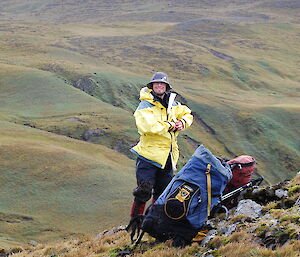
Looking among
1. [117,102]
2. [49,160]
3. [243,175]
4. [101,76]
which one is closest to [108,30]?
[101,76]

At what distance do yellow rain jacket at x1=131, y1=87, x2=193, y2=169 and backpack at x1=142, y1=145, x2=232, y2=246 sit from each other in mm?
1145

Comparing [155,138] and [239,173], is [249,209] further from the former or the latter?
[155,138]

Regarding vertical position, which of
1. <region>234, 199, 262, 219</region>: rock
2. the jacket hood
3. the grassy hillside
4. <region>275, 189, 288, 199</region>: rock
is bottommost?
the grassy hillside

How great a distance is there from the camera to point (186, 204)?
932 centimetres

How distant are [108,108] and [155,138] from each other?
5936cm

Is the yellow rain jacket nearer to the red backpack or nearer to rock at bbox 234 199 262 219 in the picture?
the red backpack

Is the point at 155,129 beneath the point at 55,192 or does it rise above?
above

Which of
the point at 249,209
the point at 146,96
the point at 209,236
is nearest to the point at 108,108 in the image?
the point at 146,96

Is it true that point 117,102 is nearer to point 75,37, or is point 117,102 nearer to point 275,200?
point 275,200

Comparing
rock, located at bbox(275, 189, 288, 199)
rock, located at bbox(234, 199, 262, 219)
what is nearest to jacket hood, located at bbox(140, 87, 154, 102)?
rock, located at bbox(234, 199, 262, 219)

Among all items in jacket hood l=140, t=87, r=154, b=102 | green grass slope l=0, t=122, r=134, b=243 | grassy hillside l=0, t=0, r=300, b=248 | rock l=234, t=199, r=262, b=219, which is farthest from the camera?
grassy hillside l=0, t=0, r=300, b=248

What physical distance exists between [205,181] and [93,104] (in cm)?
6207

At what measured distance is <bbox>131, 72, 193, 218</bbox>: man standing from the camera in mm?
10641

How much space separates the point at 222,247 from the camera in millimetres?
8773
